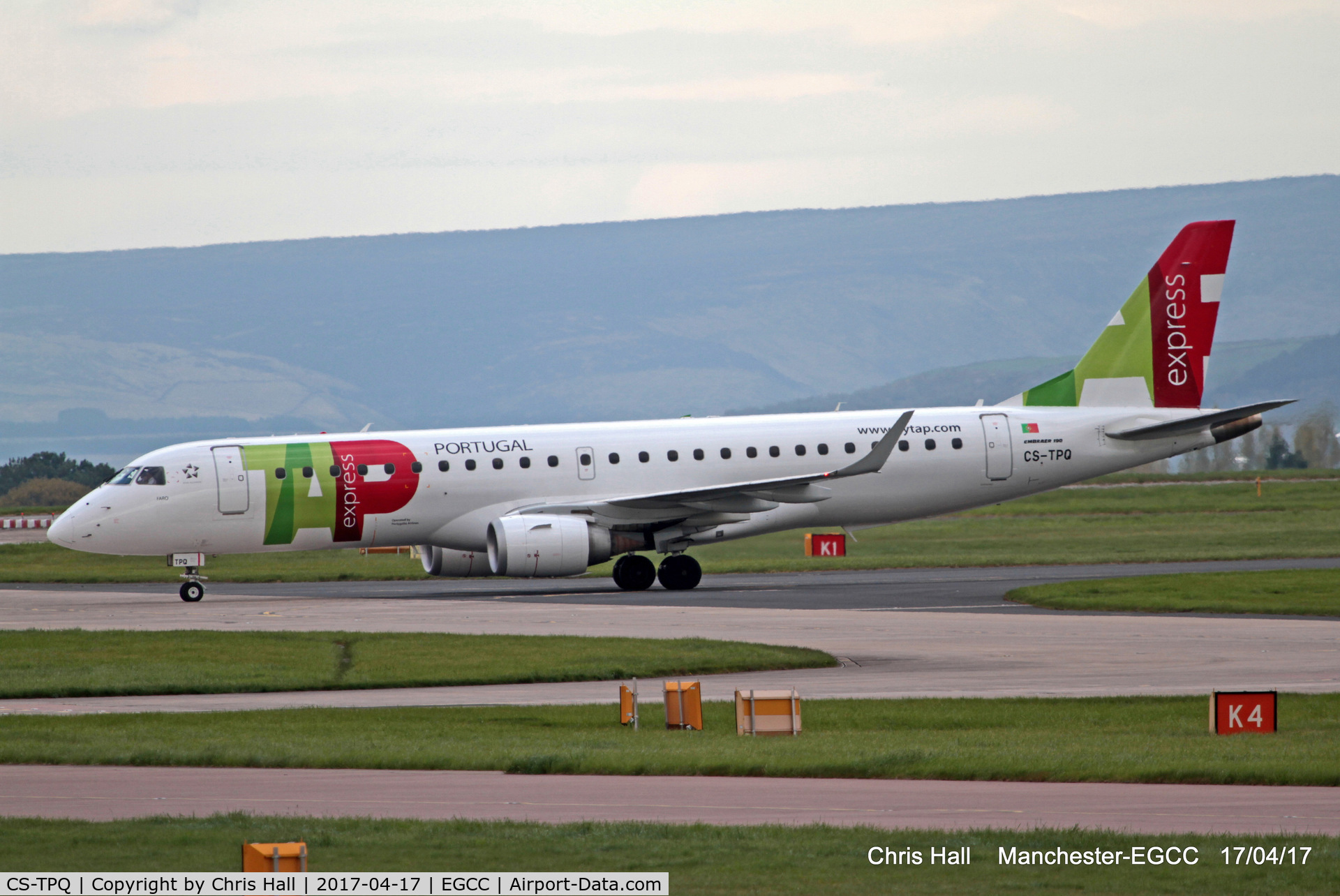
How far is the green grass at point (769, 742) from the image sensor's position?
13.7 meters

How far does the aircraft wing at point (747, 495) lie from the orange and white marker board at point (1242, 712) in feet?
60.0

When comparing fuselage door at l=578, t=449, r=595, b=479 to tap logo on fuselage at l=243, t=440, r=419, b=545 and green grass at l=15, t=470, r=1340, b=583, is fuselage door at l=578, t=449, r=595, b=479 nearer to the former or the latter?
tap logo on fuselage at l=243, t=440, r=419, b=545

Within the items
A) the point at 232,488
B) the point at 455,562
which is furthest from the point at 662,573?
the point at 232,488

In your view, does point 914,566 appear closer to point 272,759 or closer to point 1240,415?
point 1240,415

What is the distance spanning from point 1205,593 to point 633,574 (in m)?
11.9

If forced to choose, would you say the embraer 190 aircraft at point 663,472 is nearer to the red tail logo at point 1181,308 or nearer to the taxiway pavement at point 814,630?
the red tail logo at point 1181,308

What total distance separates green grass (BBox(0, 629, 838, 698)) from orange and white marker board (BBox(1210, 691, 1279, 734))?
717 cm

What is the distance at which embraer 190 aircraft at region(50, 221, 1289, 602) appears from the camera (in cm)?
3447

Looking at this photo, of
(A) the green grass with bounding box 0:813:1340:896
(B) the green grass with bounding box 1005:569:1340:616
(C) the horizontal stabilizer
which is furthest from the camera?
(C) the horizontal stabilizer

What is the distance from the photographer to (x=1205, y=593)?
3022cm

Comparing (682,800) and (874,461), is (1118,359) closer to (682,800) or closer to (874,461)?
(874,461)

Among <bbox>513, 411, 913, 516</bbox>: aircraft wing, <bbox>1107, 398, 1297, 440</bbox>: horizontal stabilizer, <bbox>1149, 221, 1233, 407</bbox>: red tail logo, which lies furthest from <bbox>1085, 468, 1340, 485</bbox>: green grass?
<bbox>513, 411, 913, 516</bbox>: aircraft wing

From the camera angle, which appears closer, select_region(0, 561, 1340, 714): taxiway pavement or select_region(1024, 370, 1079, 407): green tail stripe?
select_region(0, 561, 1340, 714): taxiway pavement

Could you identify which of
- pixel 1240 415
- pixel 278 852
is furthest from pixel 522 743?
pixel 1240 415
